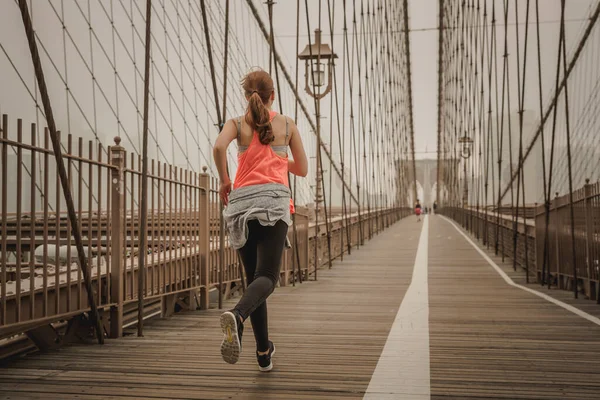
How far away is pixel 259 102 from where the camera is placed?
1.99m

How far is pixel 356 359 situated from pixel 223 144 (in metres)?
0.92

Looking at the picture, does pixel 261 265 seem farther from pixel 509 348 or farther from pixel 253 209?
pixel 509 348

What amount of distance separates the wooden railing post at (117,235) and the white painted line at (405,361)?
117cm

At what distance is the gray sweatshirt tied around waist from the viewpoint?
77.7 inches

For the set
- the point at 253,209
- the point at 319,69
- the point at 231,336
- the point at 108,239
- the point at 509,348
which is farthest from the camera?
the point at 319,69

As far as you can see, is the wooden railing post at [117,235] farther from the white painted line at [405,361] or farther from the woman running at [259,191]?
the white painted line at [405,361]

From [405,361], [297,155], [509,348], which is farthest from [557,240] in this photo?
[297,155]

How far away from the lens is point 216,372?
2.13 m

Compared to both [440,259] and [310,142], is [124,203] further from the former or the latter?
[310,142]

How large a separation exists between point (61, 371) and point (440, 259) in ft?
21.2

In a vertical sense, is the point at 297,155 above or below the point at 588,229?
above

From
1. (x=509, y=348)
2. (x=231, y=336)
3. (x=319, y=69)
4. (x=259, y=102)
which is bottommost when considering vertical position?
(x=509, y=348)

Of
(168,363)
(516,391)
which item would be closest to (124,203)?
(168,363)

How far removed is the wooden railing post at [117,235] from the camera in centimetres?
282
